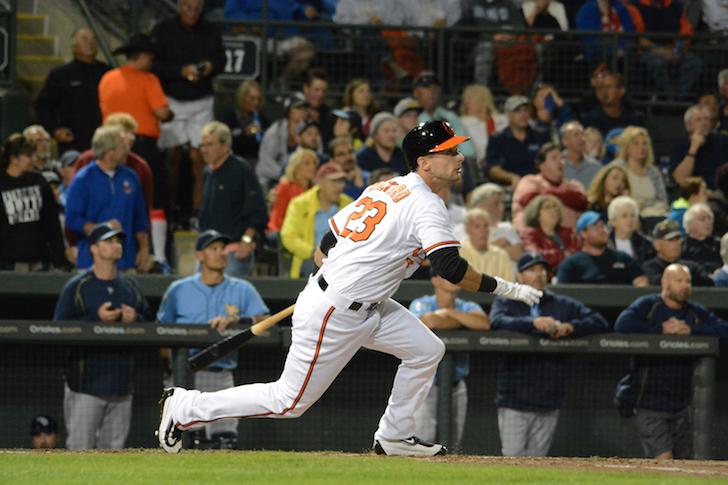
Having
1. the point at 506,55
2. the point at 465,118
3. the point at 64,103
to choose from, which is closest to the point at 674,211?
the point at 465,118

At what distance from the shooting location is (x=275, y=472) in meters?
4.38

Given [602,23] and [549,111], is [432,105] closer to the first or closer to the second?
[549,111]

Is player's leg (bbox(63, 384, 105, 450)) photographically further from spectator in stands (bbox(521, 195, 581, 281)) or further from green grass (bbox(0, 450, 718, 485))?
spectator in stands (bbox(521, 195, 581, 281))

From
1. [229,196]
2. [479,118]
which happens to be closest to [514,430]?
[229,196]

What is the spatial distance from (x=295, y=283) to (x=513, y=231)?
1.71 metres

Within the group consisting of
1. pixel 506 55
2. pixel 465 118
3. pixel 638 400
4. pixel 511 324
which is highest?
pixel 506 55

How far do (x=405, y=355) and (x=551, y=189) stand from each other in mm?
3753

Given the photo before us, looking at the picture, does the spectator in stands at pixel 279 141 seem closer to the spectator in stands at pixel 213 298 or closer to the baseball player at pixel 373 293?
the spectator in stands at pixel 213 298

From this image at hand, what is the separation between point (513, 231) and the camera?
7605mm

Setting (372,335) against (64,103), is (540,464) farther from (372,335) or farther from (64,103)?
(64,103)

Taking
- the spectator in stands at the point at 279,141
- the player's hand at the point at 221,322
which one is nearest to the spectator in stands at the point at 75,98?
the spectator in stands at the point at 279,141

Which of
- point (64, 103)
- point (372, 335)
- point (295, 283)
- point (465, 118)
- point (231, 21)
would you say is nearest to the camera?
point (372, 335)

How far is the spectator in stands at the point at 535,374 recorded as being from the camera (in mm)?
6320

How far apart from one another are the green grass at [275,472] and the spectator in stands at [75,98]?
14.6 ft
